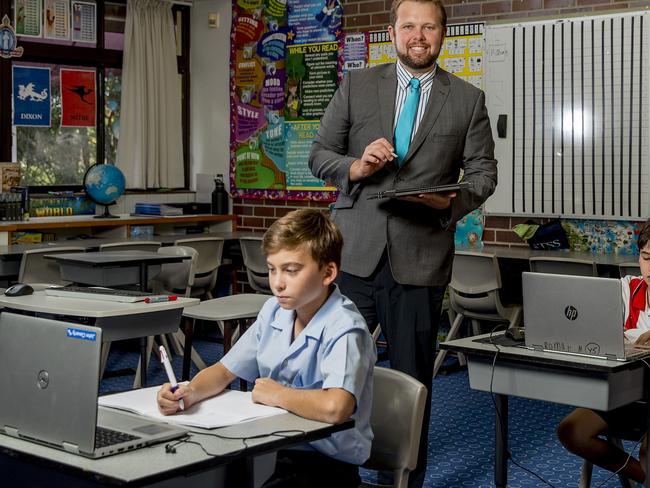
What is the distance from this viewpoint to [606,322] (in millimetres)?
2691

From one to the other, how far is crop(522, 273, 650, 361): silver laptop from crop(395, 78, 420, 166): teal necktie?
1.93 feet

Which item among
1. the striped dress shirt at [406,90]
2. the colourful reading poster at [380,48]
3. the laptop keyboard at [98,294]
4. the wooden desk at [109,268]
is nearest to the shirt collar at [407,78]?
the striped dress shirt at [406,90]

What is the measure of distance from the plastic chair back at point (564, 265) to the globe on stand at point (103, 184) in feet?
10.9

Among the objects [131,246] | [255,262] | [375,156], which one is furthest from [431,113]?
[255,262]

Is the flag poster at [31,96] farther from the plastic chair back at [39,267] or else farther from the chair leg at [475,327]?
the chair leg at [475,327]

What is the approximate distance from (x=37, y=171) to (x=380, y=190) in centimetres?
496

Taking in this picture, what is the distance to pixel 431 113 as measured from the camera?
3068mm

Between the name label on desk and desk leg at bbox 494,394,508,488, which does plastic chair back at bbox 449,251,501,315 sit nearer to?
desk leg at bbox 494,394,508,488

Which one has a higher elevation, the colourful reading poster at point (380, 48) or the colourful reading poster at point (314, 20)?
the colourful reading poster at point (314, 20)

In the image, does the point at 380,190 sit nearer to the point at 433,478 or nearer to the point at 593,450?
the point at 593,450

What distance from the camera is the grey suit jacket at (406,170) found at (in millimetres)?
3055

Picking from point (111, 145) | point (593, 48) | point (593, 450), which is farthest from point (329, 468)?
point (111, 145)

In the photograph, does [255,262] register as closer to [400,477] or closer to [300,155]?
[300,155]

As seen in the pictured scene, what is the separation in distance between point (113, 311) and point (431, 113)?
5.10ft
